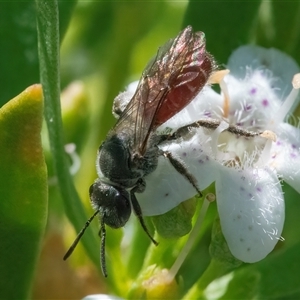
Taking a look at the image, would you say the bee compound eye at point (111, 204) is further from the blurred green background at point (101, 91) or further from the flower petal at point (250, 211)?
the flower petal at point (250, 211)

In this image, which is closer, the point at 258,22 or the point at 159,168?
the point at 159,168

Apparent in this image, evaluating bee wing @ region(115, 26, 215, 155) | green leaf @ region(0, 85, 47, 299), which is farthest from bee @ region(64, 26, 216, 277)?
green leaf @ region(0, 85, 47, 299)

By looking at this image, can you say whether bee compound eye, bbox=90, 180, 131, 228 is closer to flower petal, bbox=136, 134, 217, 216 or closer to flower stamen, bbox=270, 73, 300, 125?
flower petal, bbox=136, 134, 217, 216

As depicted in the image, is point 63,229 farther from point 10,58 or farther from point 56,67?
point 56,67

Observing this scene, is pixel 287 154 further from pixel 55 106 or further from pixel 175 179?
pixel 55 106

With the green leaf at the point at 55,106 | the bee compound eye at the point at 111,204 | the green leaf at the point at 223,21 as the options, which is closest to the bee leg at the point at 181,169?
the bee compound eye at the point at 111,204

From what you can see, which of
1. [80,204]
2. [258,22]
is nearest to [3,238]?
[80,204]
